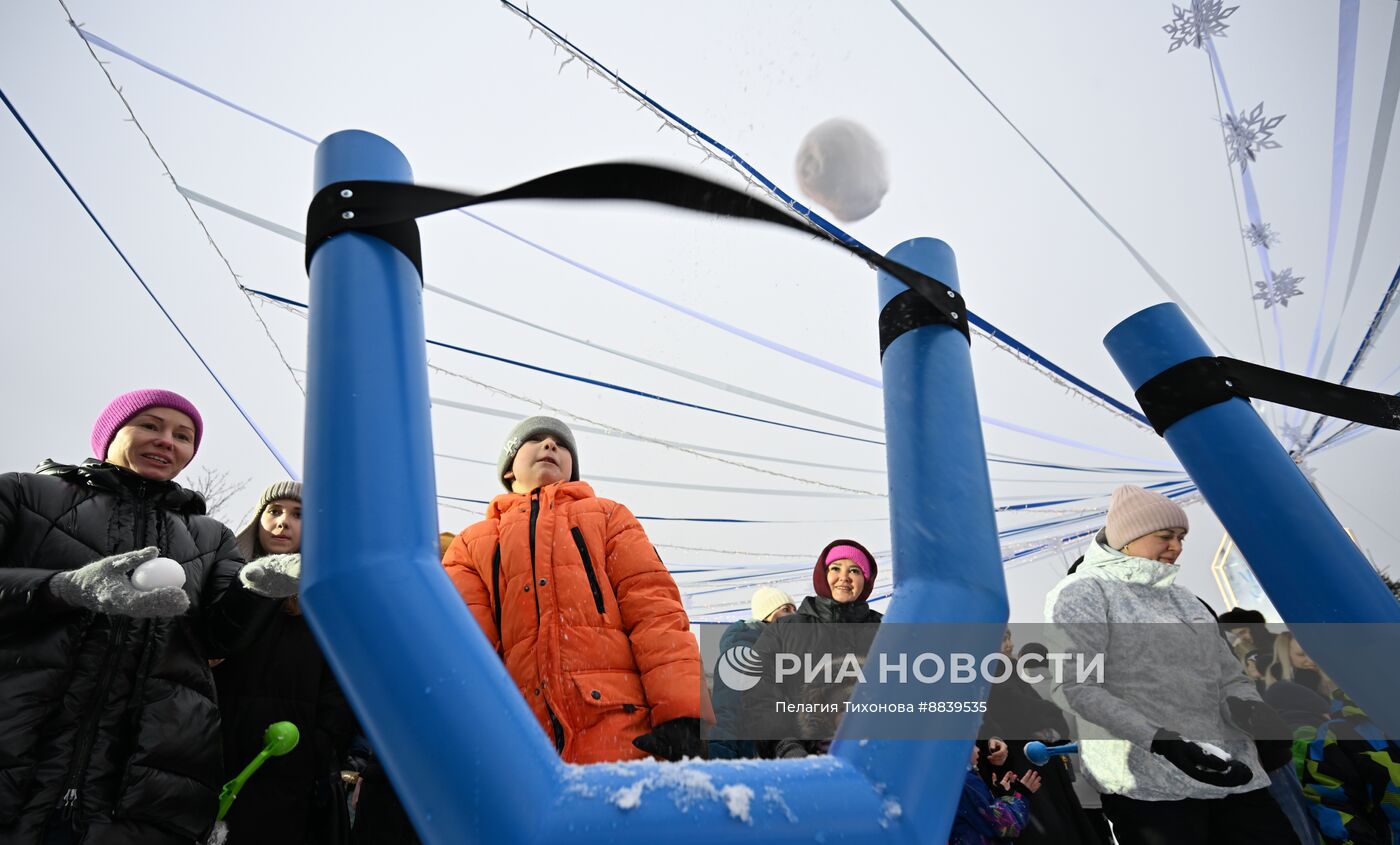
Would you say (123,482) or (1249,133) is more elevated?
(1249,133)

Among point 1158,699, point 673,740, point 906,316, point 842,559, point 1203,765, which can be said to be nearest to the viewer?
point 906,316

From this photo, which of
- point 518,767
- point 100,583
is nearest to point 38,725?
point 100,583

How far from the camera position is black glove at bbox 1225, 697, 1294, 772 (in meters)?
2.23

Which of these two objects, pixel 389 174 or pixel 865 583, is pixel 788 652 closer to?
pixel 865 583

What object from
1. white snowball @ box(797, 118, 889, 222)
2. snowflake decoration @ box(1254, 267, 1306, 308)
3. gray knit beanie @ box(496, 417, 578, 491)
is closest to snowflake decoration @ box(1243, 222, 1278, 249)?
snowflake decoration @ box(1254, 267, 1306, 308)

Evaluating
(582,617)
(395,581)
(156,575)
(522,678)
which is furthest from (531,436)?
(395,581)

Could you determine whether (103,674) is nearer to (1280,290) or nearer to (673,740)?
(673,740)

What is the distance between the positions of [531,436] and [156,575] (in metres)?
1.06

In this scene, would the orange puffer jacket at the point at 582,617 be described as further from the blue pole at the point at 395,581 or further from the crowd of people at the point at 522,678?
the blue pole at the point at 395,581

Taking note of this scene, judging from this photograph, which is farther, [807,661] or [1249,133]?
[1249,133]

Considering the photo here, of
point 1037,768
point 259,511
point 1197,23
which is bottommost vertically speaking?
point 1037,768

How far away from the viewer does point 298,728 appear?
2.37m

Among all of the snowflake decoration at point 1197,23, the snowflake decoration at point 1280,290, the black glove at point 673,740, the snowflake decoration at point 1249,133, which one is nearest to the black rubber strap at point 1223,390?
the black glove at point 673,740

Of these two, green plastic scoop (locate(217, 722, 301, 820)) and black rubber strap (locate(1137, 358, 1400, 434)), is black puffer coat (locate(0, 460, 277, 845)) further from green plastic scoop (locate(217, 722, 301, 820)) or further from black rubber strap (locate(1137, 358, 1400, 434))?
black rubber strap (locate(1137, 358, 1400, 434))
